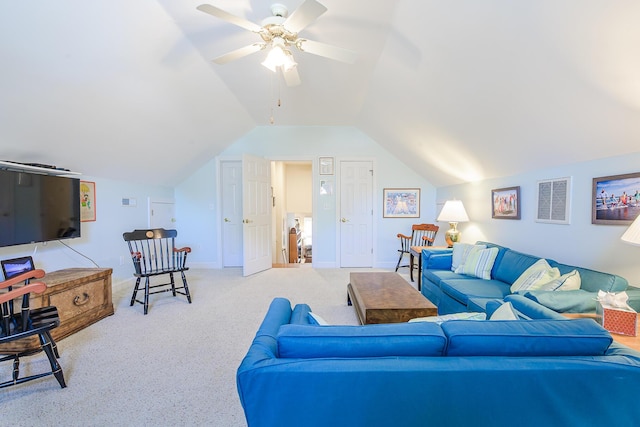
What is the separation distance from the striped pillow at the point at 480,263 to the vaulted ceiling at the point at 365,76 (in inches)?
37.7

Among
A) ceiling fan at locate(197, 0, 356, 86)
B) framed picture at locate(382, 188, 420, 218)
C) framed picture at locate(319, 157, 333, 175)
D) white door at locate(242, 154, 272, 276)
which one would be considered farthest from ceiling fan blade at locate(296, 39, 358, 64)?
framed picture at locate(382, 188, 420, 218)

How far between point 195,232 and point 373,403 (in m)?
4.80

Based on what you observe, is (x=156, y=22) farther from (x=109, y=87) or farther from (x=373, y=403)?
(x=373, y=403)

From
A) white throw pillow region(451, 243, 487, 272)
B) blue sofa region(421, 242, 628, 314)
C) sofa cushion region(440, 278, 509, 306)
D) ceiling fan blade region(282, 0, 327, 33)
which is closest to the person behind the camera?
ceiling fan blade region(282, 0, 327, 33)

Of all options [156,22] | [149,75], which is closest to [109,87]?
[149,75]

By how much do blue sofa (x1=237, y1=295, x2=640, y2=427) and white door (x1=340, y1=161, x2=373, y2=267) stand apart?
414cm

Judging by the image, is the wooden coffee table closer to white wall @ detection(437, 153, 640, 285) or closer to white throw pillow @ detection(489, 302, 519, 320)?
white throw pillow @ detection(489, 302, 519, 320)

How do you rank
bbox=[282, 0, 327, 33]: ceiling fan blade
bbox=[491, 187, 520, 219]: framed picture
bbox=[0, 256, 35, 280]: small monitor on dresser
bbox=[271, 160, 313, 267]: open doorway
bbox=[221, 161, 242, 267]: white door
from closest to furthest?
1. bbox=[282, 0, 327, 33]: ceiling fan blade
2. bbox=[0, 256, 35, 280]: small monitor on dresser
3. bbox=[491, 187, 520, 219]: framed picture
4. bbox=[221, 161, 242, 267]: white door
5. bbox=[271, 160, 313, 267]: open doorway

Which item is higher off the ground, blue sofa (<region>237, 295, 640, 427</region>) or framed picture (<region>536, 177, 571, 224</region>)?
framed picture (<region>536, 177, 571, 224</region>)

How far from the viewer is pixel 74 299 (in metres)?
2.50

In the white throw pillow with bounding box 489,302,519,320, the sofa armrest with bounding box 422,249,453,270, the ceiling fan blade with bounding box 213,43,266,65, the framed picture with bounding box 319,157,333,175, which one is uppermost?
the ceiling fan blade with bounding box 213,43,266,65

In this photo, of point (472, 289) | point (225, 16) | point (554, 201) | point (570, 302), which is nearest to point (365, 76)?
point (225, 16)

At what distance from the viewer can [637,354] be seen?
0.97 m

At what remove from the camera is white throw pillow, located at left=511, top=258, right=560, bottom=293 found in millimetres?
2057
